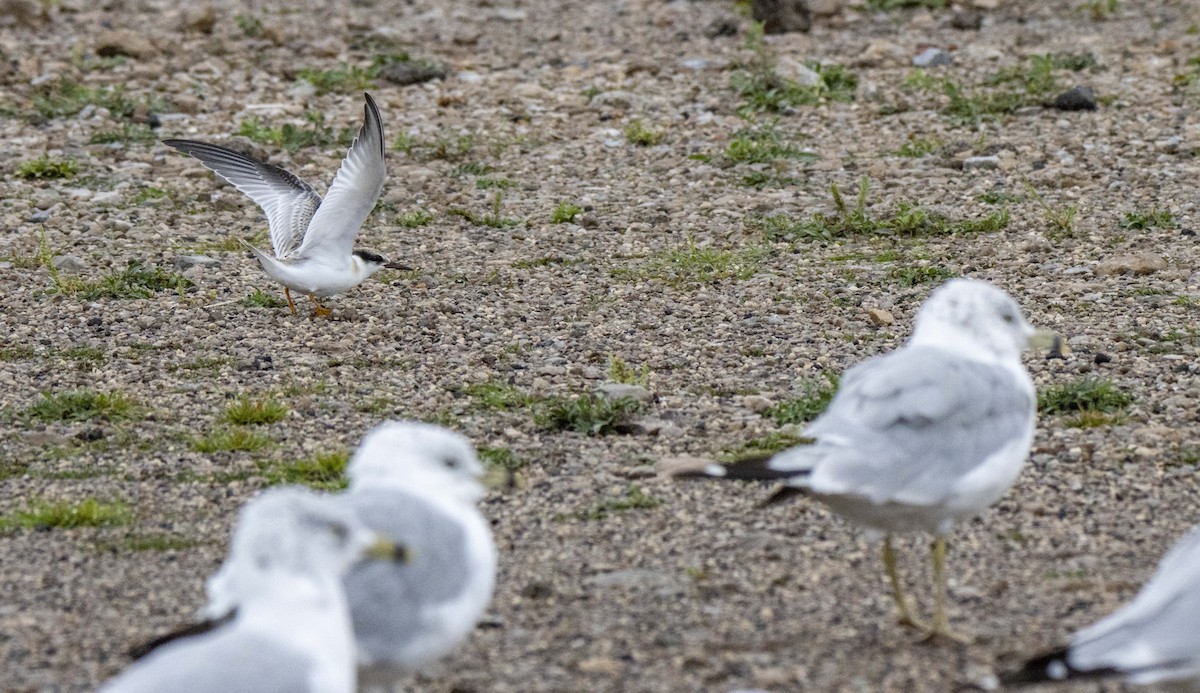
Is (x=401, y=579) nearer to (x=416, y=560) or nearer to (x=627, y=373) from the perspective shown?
(x=416, y=560)

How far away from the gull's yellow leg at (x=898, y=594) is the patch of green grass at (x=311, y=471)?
2.14 metres

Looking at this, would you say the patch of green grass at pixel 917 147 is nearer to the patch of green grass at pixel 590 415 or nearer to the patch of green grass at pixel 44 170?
the patch of green grass at pixel 590 415

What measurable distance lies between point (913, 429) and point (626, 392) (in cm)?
236

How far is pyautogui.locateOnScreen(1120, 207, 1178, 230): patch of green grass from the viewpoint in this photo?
8523 mm

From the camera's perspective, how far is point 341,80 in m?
12.1

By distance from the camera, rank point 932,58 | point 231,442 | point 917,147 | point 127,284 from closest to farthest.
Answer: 1. point 231,442
2. point 127,284
3. point 917,147
4. point 932,58

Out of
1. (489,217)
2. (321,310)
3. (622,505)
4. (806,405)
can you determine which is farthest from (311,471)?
(489,217)

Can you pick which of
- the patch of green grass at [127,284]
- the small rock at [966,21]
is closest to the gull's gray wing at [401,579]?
the patch of green grass at [127,284]

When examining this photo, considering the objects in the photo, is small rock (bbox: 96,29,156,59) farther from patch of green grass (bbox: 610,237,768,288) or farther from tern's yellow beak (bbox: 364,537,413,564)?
tern's yellow beak (bbox: 364,537,413,564)

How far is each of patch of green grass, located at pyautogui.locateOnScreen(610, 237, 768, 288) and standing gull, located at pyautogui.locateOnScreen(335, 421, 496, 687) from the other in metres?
4.27

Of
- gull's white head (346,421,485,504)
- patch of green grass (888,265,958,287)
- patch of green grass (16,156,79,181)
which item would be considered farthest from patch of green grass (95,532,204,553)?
patch of green grass (16,156,79,181)

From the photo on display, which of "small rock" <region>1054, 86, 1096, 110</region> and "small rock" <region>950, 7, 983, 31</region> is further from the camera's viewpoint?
"small rock" <region>950, 7, 983, 31</region>

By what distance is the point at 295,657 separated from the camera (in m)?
3.25

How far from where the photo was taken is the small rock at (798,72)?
1148cm
